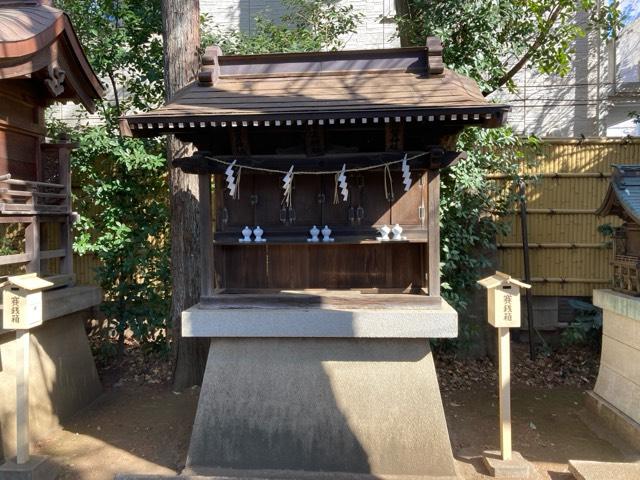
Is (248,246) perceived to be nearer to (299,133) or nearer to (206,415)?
(299,133)

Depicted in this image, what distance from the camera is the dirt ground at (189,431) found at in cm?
500

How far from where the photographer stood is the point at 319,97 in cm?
480

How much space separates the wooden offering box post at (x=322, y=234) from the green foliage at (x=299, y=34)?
2548 millimetres

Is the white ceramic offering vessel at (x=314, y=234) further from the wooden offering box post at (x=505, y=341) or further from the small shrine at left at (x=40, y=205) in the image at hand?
the small shrine at left at (x=40, y=205)

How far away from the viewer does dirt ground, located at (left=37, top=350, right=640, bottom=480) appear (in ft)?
16.4

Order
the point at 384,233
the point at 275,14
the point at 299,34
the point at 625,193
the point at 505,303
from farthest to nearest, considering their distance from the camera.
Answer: the point at 275,14 < the point at 299,34 < the point at 625,193 < the point at 384,233 < the point at 505,303

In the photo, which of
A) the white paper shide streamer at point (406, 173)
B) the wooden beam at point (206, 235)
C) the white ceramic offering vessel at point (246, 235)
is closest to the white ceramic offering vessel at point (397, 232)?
the white paper shide streamer at point (406, 173)

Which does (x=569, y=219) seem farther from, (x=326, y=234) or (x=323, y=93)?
(x=323, y=93)

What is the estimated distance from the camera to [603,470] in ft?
14.9

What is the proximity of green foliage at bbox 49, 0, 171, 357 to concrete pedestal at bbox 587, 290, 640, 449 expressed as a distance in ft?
20.0

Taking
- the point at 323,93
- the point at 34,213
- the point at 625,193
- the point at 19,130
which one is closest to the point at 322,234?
the point at 323,93

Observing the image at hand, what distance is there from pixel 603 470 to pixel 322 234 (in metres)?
3.53

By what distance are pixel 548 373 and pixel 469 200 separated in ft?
9.89

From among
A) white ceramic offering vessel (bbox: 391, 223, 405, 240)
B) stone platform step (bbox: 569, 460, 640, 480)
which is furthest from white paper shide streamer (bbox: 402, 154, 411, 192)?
stone platform step (bbox: 569, 460, 640, 480)
